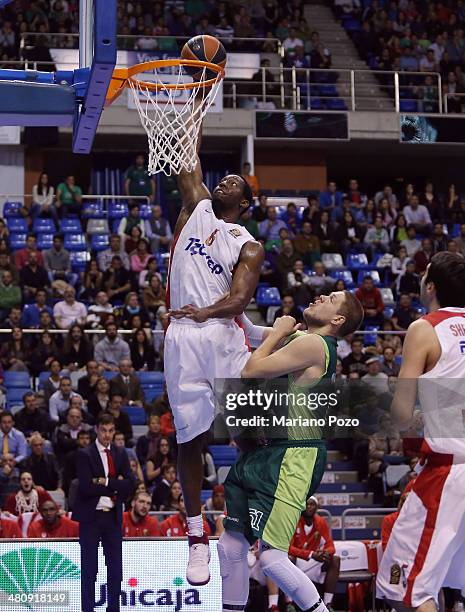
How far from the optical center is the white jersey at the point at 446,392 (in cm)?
523

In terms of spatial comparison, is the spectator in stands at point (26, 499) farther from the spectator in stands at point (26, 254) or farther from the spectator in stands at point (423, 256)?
the spectator in stands at point (423, 256)

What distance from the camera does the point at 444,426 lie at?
5273 millimetres

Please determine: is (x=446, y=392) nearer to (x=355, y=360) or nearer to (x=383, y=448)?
(x=383, y=448)

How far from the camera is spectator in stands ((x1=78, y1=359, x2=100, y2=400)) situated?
14930 millimetres

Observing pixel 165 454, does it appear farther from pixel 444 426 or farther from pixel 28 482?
pixel 444 426

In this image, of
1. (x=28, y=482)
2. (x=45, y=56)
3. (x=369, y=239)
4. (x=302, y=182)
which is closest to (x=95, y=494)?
(x=28, y=482)

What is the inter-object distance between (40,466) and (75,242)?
7.10m

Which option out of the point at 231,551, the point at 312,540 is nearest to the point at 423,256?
the point at 312,540

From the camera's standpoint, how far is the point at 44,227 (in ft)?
65.4

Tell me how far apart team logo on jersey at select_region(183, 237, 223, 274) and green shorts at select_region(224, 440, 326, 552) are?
4.17 feet

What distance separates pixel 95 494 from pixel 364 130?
15760 millimetres

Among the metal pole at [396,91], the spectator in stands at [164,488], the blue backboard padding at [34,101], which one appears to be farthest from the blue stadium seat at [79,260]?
the blue backboard padding at [34,101]

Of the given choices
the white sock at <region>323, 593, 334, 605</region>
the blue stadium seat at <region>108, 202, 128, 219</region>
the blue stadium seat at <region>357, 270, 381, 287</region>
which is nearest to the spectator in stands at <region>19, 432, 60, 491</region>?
the white sock at <region>323, 593, 334, 605</region>

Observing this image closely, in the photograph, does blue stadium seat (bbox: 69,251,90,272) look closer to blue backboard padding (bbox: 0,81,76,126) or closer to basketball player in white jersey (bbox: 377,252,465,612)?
blue backboard padding (bbox: 0,81,76,126)
